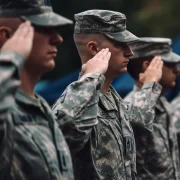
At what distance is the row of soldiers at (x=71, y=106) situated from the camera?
22.3 ft

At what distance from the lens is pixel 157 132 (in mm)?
10898

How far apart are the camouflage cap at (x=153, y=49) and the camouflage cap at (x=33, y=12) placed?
4043mm

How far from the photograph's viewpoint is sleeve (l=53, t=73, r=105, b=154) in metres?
7.85

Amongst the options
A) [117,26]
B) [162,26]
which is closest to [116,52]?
[117,26]

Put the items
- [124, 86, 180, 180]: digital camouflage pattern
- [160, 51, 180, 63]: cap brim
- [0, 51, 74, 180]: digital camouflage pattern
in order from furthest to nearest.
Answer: [160, 51, 180, 63]: cap brim < [124, 86, 180, 180]: digital camouflage pattern < [0, 51, 74, 180]: digital camouflage pattern

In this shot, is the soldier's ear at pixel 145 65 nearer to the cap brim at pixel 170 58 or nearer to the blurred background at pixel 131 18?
the cap brim at pixel 170 58

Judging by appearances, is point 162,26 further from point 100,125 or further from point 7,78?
point 7,78

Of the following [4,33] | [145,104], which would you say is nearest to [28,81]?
[4,33]

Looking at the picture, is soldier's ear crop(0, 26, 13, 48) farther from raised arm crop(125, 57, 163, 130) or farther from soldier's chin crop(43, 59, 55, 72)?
raised arm crop(125, 57, 163, 130)

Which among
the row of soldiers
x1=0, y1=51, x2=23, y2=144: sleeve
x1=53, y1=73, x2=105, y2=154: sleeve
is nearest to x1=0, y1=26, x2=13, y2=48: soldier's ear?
the row of soldiers

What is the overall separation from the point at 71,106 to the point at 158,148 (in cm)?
305

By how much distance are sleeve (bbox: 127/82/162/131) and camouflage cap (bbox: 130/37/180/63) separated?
2.77 ft

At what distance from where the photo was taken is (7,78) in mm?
6395

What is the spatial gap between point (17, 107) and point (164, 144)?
408 cm
